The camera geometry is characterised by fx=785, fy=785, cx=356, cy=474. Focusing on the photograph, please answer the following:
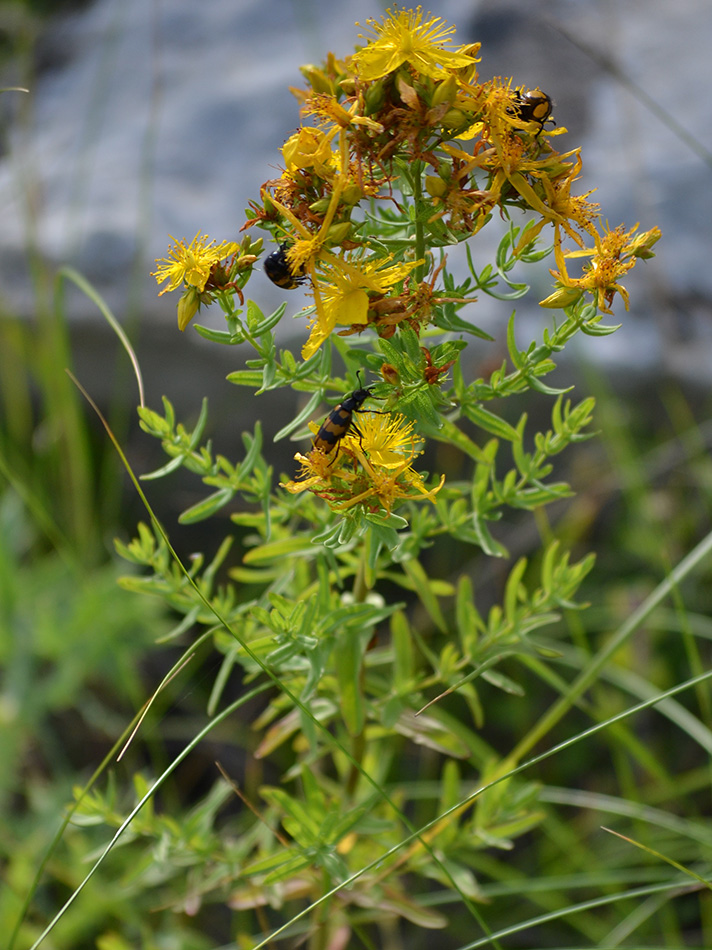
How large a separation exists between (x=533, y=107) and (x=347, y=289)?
1.01 feet

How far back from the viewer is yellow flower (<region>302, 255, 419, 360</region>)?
842mm

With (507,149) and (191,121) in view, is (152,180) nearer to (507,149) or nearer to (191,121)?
(191,121)

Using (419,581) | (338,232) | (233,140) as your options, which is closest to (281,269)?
(338,232)

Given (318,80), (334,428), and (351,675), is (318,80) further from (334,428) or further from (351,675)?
(351,675)

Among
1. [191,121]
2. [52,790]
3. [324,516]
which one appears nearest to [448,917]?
[52,790]

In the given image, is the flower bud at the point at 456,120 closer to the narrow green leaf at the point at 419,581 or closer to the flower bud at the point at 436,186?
the flower bud at the point at 436,186

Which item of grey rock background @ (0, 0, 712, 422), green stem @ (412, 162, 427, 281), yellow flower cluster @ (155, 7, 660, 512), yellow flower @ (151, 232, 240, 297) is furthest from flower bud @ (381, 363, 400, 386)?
grey rock background @ (0, 0, 712, 422)

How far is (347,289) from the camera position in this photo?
33.6 inches

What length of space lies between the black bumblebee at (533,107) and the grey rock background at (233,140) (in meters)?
1.48

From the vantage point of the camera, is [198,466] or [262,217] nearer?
→ [262,217]

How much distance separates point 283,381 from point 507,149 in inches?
14.5

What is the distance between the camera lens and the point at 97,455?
2545 mm

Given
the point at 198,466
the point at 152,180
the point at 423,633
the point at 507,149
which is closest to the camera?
the point at 507,149

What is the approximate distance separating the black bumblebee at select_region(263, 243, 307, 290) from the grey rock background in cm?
145
